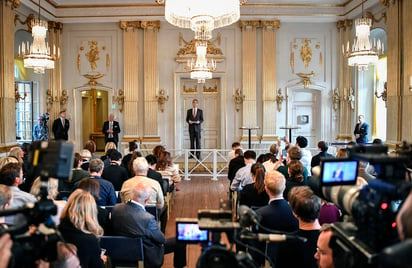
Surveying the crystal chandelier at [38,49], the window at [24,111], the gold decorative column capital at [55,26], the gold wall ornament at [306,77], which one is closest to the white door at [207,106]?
the gold wall ornament at [306,77]

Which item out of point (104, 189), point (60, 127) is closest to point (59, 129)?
point (60, 127)

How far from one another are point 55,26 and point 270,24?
685 cm

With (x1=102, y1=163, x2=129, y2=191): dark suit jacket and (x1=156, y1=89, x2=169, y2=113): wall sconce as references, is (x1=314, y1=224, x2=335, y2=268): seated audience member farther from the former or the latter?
(x1=156, y1=89, x2=169, y2=113): wall sconce

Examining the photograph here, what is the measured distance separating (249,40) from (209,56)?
1377mm

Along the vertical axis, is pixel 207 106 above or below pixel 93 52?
below

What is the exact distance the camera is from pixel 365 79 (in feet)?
42.1

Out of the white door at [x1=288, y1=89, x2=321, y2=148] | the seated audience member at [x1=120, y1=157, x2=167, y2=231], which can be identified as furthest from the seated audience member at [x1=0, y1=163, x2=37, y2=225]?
the white door at [x1=288, y1=89, x2=321, y2=148]

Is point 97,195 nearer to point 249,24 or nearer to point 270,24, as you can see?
point 249,24

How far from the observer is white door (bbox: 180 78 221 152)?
13625 mm

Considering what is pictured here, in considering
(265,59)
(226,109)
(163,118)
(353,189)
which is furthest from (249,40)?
(353,189)

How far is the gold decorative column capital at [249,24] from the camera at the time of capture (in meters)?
13.0

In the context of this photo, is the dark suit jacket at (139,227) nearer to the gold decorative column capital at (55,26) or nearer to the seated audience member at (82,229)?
the seated audience member at (82,229)

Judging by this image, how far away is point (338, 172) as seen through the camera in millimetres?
2055

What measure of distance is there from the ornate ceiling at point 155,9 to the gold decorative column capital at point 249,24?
151 mm
